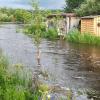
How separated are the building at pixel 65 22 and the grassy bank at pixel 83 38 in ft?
13.4

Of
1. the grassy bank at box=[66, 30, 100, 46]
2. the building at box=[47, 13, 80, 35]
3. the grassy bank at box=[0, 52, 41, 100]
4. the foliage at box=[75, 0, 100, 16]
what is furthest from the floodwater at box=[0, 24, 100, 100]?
the foliage at box=[75, 0, 100, 16]

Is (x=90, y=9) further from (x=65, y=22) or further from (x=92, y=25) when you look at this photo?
(x=92, y=25)

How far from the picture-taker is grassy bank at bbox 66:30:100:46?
35.8 meters

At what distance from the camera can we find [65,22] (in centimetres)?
4447

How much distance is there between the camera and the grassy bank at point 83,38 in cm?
3575

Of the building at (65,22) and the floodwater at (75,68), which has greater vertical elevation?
the building at (65,22)

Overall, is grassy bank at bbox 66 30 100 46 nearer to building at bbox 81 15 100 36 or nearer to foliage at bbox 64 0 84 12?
building at bbox 81 15 100 36

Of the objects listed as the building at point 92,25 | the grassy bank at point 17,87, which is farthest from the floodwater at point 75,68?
the building at point 92,25

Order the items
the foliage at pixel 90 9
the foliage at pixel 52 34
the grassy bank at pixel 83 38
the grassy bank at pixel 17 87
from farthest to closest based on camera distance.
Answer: the foliage at pixel 90 9
the foliage at pixel 52 34
the grassy bank at pixel 83 38
the grassy bank at pixel 17 87

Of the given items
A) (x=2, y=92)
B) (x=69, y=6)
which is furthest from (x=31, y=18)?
(x=69, y=6)

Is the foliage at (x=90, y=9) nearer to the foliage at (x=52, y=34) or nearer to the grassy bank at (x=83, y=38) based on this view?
the foliage at (x=52, y=34)

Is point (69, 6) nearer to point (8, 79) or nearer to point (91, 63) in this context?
point (91, 63)

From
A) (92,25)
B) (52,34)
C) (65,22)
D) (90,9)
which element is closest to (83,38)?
(92,25)

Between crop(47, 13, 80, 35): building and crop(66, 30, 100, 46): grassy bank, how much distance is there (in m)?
4.08
